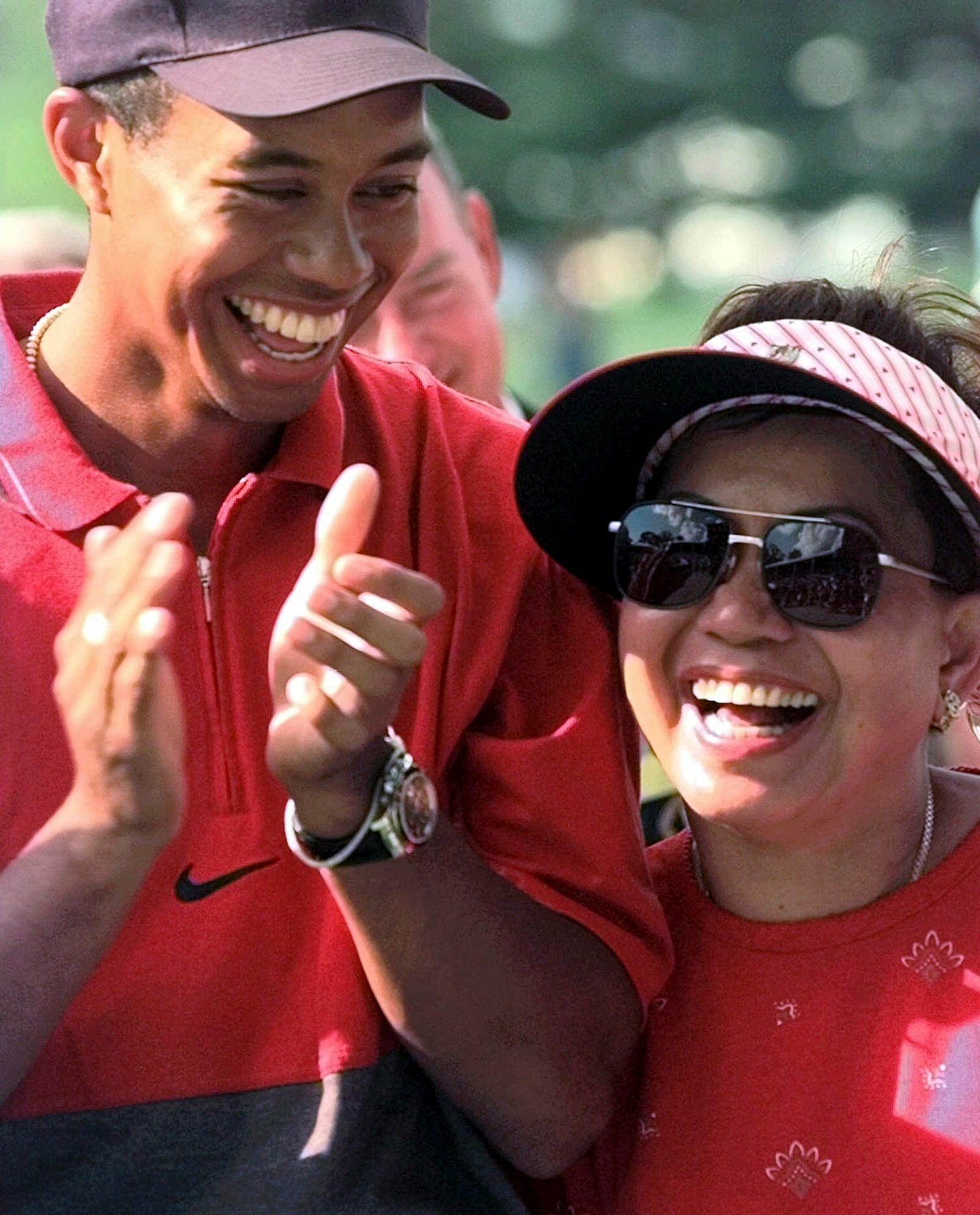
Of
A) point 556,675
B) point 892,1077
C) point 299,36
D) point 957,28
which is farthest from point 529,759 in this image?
point 957,28

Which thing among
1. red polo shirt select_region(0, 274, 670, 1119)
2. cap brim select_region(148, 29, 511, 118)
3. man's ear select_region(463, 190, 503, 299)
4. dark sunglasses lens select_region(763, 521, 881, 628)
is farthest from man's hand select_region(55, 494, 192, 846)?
man's ear select_region(463, 190, 503, 299)

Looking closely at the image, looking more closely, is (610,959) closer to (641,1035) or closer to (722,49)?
(641,1035)

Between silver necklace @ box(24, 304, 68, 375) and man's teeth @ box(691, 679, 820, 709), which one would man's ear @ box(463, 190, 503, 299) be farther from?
man's teeth @ box(691, 679, 820, 709)

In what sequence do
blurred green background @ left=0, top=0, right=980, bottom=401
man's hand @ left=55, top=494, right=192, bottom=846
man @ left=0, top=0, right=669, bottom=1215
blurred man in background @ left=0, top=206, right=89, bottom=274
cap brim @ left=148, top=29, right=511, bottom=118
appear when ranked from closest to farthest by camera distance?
man's hand @ left=55, top=494, right=192, bottom=846
man @ left=0, top=0, right=669, bottom=1215
cap brim @ left=148, top=29, right=511, bottom=118
blurred man in background @ left=0, top=206, right=89, bottom=274
blurred green background @ left=0, top=0, right=980, bottom=401

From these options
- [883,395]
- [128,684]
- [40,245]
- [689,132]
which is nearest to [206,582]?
[128,684]

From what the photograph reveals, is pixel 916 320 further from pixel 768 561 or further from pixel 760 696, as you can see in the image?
pixel 760 696

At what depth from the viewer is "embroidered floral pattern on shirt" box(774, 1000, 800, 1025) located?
268cm

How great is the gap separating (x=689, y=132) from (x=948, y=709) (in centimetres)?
2495

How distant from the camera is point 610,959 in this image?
270 cm

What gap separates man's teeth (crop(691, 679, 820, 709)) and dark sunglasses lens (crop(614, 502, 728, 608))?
0.12 m

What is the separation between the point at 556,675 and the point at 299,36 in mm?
878

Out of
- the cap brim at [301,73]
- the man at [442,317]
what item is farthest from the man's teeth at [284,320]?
the man at [442,317]

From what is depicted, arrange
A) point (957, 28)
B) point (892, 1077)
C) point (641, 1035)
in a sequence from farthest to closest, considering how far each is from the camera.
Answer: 1. point (957, 28)
2. point (641, 1035)
3. point (892, 1077)

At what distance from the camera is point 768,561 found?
8.67 feet
